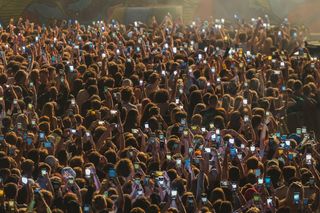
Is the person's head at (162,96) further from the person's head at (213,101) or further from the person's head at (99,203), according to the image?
the person's head at (99,203)

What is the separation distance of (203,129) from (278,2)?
23740 millimetres

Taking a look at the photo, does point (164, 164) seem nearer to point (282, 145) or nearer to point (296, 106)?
point (282, 145)

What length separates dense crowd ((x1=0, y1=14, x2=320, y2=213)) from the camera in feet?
44.9

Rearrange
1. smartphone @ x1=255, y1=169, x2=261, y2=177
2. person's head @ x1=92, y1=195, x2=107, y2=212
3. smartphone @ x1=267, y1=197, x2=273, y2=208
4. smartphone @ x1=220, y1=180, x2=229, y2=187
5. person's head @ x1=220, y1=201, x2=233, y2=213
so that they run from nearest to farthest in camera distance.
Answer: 1. person's head @ x1=92, y1=195, x2=107, y2=212
2. person's head @ x1=220, y1=201, x2=233, y2=213
3. smartphone @ x1=267, y1=197, x2=273, y2=208
4. smartphone @ x1=220, y1=180, x2=229, y2=187
5. smartphone @ x1=255, y1=169, x2=261, y2=177

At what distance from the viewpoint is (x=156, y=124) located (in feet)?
56.7

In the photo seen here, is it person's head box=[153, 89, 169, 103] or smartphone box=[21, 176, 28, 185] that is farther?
person's head box=[153, 89, 169, 103]

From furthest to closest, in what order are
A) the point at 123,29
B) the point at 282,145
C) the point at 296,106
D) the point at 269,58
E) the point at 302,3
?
the point at 302,3 < the point at 123,29 < the point at 269,58 < the point at 296,106 < the point at 282,145

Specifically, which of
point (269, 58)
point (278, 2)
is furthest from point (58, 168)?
point (278, 2)

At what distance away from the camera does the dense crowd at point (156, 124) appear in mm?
13695

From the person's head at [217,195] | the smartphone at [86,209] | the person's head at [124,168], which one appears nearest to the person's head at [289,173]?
the person's head at [217,195]

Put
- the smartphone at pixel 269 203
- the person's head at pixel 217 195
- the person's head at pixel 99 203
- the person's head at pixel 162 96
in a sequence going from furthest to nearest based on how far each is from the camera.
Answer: the person's head at pixel 162 96, the person's head at pixel 217 195, the smartphone at pixel 269 203, the person's head at pixel 99 203

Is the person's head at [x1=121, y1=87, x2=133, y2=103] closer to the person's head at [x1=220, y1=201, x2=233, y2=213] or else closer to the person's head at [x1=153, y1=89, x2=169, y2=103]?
the person's head at [x1=153, y1=89, x2=169, y2=103]

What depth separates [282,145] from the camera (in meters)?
15.6

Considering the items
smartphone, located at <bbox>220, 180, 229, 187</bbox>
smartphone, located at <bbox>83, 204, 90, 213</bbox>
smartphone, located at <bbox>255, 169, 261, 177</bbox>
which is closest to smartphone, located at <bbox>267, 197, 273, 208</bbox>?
smartphone, located at <bbox>220, 180, 229, 187</bbox>
